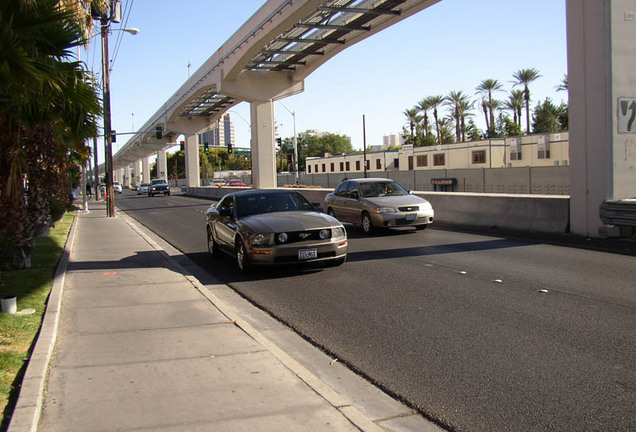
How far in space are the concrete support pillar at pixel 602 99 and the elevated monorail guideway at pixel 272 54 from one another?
979cm

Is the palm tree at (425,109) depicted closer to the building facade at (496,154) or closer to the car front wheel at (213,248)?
the building facade at (496,154)

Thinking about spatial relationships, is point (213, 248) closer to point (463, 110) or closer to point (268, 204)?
point (268, 204)

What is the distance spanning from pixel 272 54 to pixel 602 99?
70.3ft

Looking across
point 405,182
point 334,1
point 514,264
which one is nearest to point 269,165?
point 405,182

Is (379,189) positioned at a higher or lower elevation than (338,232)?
higher

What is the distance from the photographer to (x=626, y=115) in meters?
12.6

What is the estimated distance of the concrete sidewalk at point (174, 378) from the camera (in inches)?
156

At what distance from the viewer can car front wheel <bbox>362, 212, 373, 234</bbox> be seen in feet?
50.9

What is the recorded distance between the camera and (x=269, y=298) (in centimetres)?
841

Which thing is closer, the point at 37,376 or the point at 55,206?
the point at 37,376

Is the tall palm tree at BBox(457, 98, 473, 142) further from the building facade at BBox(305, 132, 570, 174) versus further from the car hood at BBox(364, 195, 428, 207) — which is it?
the car hood at BBox(364, 195, 428, 207)

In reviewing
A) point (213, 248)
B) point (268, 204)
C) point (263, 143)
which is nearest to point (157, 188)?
point (263, 143)

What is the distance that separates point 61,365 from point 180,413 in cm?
177

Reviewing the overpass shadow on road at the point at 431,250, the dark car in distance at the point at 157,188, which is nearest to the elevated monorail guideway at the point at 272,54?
the dark car in distance at the point at 157,188
